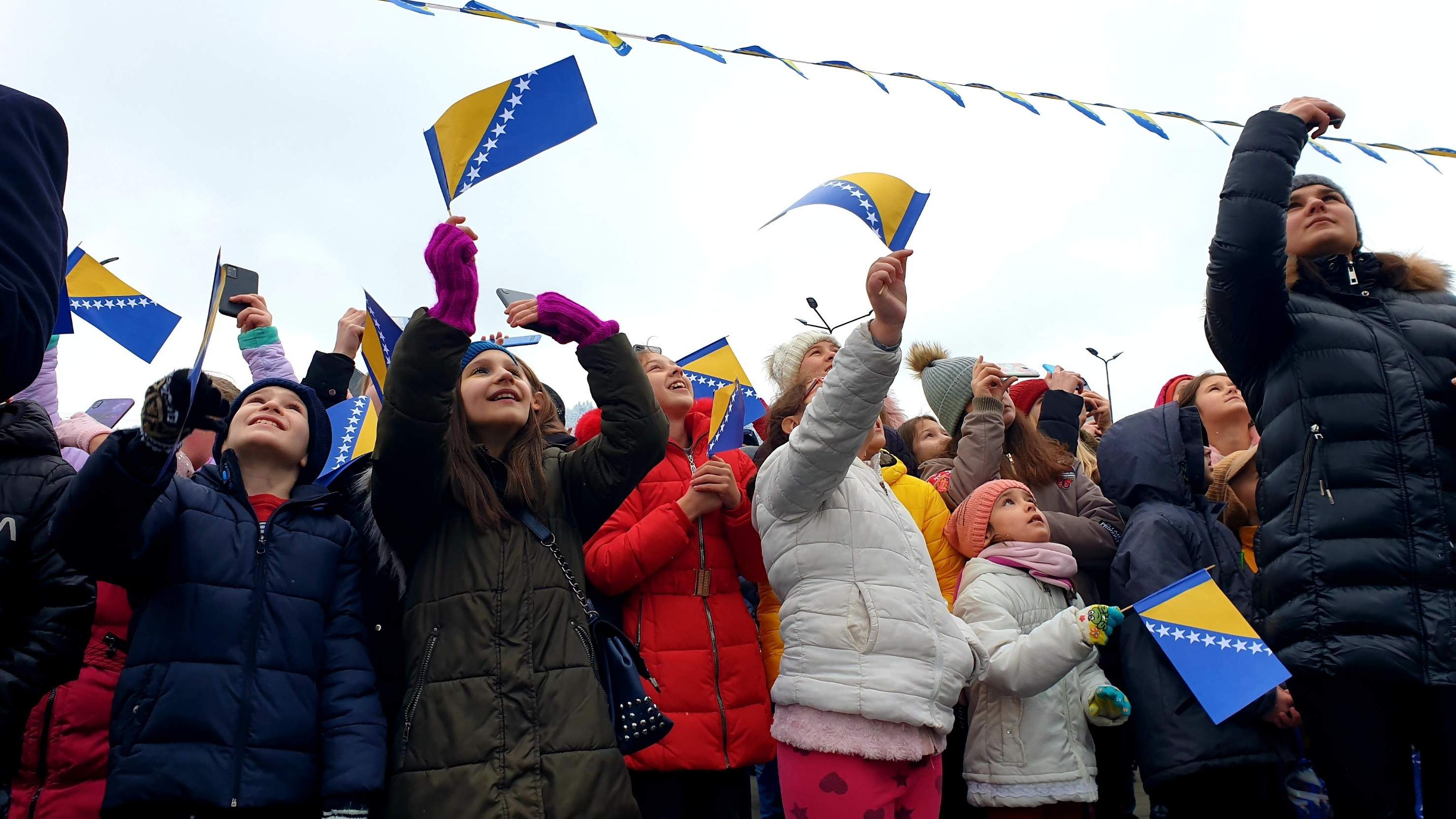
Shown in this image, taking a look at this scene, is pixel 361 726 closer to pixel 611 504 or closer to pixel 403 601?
pixel 403 601

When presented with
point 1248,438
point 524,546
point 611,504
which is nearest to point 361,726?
point 524,546

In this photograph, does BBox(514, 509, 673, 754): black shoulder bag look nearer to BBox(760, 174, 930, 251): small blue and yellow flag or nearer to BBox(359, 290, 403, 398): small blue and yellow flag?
BBox(359, 290, 403, 398): small blue and yellow flag

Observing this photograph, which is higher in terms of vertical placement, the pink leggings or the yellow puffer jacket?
the yellow puffer jacket

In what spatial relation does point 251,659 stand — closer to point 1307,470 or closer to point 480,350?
point 480,350

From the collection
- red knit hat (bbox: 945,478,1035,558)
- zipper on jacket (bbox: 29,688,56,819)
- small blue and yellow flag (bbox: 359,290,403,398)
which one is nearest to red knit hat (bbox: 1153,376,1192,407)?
red knit hat (bbox: 945,478,1035,558)

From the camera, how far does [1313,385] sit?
3258mm

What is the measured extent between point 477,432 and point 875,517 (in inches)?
Answer: 55.4

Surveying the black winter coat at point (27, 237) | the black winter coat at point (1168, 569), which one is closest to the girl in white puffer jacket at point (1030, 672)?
the black winter coat at point (1168, 569)

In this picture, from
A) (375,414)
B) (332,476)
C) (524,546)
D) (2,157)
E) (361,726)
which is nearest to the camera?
(2,157)

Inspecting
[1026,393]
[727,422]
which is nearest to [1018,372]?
[1026,393]

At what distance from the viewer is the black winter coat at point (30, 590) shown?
3191 millimetres

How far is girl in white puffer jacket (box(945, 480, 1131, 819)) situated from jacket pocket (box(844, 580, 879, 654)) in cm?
84

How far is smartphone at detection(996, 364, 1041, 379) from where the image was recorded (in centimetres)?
513

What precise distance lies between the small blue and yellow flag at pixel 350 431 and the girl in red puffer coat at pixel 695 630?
106 centimetres
